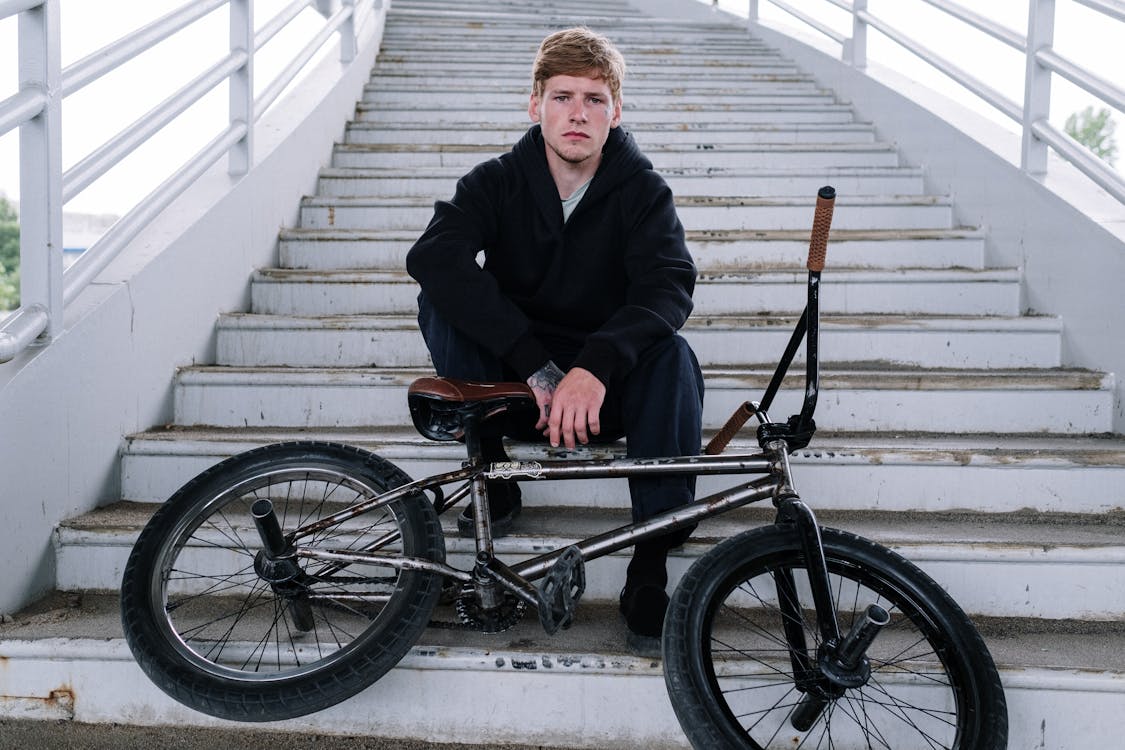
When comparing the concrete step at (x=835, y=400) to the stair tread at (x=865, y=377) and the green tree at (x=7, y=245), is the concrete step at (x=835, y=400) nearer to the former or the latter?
the stair tread at (x=865, y=377)

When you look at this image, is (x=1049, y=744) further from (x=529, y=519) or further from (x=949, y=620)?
(x=529, y=519)

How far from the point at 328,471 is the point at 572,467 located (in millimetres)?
487

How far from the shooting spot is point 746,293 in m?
2.79

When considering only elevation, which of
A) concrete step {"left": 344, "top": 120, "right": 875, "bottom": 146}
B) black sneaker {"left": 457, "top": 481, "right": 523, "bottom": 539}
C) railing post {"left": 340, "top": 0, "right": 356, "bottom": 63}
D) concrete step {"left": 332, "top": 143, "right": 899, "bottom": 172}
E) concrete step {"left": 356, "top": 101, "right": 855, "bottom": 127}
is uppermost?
railing post {"left": 340, "top": 0, "right": 356, "bottom": 63}

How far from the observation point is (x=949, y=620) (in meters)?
1.41

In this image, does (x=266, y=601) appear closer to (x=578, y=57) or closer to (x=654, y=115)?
(x=578, y=57)

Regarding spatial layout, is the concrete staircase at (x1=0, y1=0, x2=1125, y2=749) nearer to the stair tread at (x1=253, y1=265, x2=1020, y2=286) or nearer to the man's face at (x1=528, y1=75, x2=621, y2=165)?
the stair tread at (x1=253, y1=265, x2=1020, y2=286)

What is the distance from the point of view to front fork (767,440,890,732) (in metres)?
1.35

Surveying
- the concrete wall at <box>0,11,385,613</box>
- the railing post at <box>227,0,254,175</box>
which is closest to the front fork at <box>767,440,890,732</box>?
the concrete wall at <box>0,11,385,613</box>

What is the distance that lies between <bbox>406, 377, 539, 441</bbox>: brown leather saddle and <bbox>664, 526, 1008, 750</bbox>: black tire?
43cm

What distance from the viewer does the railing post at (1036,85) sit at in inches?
105

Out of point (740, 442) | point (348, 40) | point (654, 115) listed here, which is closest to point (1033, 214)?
point (740, 442)

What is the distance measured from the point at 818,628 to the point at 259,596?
45.3 inches

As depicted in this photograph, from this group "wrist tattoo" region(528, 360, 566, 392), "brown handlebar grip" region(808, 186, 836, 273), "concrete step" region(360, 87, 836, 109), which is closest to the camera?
"brown handlebar grip" region(808, 186, 836, 273)
